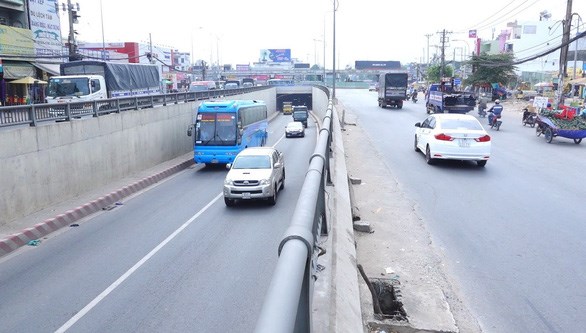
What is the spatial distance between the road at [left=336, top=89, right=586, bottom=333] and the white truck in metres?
15.2

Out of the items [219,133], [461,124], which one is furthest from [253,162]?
[219,133]

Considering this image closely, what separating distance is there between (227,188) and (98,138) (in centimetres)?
605

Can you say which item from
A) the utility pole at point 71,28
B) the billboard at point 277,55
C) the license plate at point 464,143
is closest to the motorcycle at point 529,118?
the license plate at point 464,143

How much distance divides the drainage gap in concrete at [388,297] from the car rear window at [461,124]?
1073 cm

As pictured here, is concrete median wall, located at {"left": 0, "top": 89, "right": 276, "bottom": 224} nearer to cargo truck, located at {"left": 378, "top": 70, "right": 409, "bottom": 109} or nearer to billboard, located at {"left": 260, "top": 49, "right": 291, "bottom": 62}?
cargo truck, located at {"left": 378, "top": 70, "right": 409, "bottom": 109}

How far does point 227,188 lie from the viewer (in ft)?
48.4

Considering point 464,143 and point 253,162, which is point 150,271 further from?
point 464,143

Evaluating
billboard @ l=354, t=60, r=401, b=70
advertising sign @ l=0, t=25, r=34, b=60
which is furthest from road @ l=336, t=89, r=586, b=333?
billboard @ l=354, t=60, r=401, b=70

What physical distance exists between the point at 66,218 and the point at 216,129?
1040cm

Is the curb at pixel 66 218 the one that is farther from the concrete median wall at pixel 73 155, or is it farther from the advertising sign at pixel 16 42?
the advertising sign at pixel 16 42

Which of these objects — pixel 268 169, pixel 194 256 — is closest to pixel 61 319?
pixel 194 256

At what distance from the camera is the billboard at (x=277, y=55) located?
525ft

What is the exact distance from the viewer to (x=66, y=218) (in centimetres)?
1351

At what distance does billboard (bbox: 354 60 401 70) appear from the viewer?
147m
